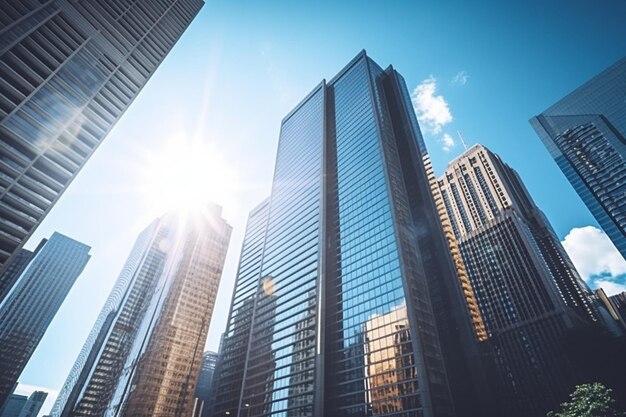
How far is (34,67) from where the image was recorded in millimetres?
56125

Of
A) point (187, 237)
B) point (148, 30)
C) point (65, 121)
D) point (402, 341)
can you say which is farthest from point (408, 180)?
point (187, 237)

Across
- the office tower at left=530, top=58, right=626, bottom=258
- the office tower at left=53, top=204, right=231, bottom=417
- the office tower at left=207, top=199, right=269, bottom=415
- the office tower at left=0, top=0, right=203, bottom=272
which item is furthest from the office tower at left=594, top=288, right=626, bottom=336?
the office tower at left=0, top=0, right=203, bottom=272

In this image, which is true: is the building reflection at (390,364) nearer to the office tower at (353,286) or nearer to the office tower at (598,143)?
the office tower at (353,286)

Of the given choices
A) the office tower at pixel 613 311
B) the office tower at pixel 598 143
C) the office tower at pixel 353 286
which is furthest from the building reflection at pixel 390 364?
the office tower at pixel 613 311

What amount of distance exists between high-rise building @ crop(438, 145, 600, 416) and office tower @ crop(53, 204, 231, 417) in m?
105

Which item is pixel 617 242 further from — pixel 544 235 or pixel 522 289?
pixel 522 289

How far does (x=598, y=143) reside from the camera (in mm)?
112062

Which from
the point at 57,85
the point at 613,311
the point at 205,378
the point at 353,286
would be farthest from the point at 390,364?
Answer: the point at 205,378

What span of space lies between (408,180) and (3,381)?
8741 inches

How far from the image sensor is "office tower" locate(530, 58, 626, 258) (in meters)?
102

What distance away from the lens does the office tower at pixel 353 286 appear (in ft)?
196

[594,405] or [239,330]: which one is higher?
[239,330]

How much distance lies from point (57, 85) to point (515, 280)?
137m

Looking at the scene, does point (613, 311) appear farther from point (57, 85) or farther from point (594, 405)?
point (57, 85)
